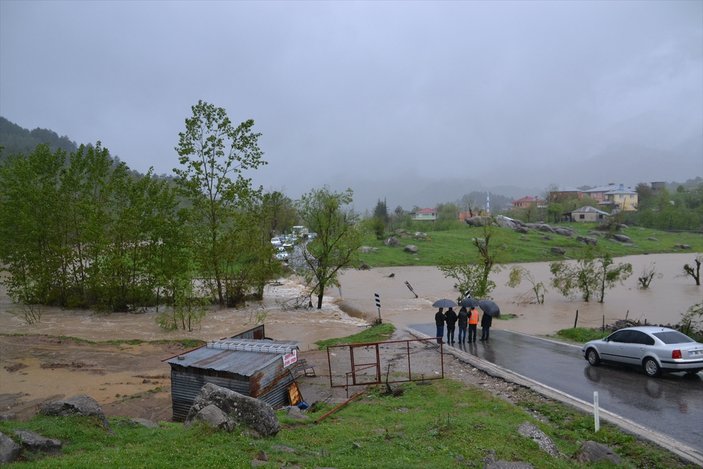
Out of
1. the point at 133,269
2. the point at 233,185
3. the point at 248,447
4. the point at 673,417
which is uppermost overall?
the point at 233,185

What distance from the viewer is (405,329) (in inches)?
1037

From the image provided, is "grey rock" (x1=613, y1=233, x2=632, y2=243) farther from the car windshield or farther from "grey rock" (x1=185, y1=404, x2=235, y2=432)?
"grey rock" (x1=185, y1=404, x2=235, y2=432)

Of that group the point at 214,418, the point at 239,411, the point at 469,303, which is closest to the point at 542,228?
the point at 469,303

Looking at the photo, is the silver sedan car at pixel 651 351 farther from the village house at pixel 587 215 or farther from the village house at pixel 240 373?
the village house at pixel 587 215

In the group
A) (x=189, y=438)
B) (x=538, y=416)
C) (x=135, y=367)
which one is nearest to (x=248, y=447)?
(x=189, y=438)

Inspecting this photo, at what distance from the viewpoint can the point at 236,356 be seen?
14883mm

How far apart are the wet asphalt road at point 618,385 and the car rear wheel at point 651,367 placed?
17 cm

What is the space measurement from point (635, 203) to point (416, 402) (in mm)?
174244

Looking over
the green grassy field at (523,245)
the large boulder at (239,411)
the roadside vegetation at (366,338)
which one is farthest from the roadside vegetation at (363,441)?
the green grassy field at (523,245)

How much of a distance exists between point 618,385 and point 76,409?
541 inches

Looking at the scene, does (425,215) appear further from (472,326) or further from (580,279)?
(472,326)

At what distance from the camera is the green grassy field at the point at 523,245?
7388cm

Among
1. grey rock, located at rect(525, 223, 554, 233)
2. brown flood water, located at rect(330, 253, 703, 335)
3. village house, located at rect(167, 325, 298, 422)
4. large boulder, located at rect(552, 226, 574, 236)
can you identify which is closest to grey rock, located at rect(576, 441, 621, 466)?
village house, located at rect(167, 325, 298, 422)

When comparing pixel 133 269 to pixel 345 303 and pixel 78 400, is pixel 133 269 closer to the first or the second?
pixel 345 303
